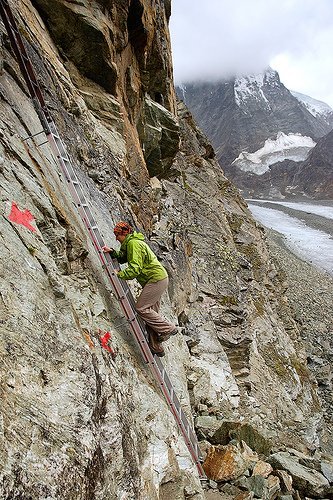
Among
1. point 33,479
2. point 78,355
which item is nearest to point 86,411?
point 78,355

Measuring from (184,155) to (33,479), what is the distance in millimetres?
29631

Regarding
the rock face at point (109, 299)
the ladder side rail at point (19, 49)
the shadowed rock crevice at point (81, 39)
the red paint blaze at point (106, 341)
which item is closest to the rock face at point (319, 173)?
the rock face at point (109, 299)

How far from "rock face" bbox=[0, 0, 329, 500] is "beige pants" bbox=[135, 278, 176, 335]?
473mm

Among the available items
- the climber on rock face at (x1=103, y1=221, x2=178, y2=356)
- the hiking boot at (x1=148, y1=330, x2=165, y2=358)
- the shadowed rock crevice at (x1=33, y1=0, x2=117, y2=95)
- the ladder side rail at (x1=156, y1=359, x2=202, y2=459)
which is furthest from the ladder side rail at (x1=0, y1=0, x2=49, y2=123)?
Answer: the ladder side rail at (x1=156, y1=359, x2=202, y2=459)

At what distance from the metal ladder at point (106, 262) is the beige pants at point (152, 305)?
0.15 m

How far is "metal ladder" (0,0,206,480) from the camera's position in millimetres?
6641

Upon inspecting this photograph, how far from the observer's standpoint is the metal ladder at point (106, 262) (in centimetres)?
664

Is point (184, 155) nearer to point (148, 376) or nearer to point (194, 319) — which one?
point (194, 319)

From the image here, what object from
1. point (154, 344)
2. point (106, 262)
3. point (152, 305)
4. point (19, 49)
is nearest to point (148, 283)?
point (152, 305)

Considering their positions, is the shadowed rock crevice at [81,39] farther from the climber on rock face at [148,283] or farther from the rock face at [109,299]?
the climber on rock face at [148,283]

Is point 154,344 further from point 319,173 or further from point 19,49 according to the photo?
point 319,173

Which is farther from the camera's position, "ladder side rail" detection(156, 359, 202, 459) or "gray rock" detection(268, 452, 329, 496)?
"gray rock" detection(268, 452, 329, 496)

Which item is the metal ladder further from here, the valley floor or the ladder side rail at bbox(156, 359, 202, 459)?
the valley floor

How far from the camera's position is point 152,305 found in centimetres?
704
